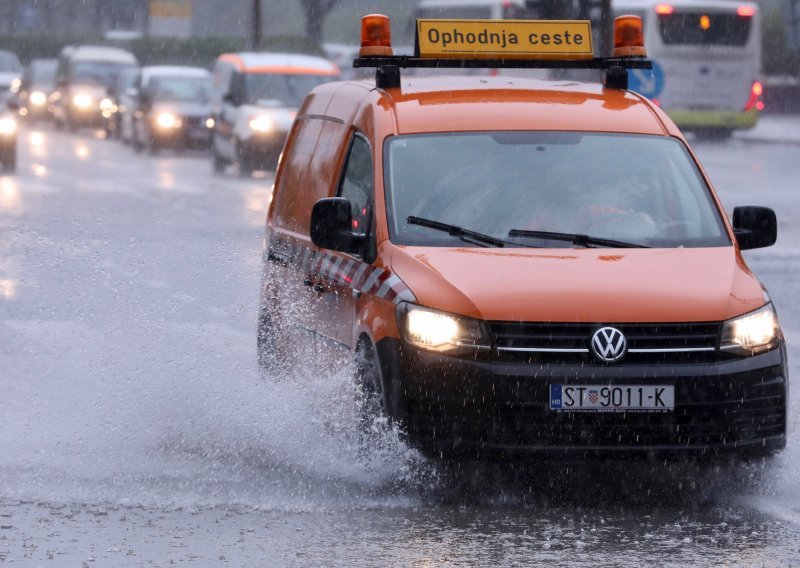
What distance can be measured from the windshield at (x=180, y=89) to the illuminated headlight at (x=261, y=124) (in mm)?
8505

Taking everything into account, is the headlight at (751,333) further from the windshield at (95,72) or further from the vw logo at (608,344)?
the windshield at (95,72)

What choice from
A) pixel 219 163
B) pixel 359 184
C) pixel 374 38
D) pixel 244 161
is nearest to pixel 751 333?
pixel 359 184

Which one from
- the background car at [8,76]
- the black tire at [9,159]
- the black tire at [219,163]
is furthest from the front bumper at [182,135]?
the black tire at [9,159]

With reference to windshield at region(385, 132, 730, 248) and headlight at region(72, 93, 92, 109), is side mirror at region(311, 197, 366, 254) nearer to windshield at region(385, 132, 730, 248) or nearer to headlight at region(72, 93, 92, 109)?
windshield at region(385, 132, 730, 248)

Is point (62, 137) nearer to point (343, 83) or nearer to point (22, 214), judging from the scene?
point (22, 214)

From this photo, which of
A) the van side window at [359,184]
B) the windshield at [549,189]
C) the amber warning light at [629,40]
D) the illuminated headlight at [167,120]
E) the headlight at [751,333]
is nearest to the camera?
the headlight at [751,333]

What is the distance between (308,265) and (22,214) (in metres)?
13.4

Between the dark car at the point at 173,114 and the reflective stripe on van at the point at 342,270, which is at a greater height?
the reflective stripe on van at the point at 342,270

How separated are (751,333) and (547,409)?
88 centimetres

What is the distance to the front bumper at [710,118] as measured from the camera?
44562 mm

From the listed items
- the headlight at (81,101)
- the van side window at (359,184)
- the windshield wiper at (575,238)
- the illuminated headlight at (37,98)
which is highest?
the van side window at (359,184)

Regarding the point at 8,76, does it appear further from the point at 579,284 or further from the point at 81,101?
the point at 579,284

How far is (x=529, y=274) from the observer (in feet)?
23.8

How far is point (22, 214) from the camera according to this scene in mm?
21609
